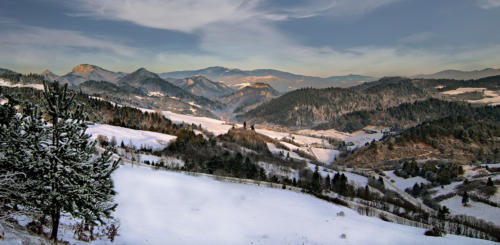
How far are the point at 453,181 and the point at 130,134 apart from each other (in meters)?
178

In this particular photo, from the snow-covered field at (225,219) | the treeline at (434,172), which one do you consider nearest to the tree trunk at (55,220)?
the snow-covered field at (225,219)

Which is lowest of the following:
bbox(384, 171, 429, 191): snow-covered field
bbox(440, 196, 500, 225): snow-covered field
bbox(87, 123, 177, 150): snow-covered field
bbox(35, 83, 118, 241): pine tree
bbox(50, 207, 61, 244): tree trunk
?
bbox(384, 171, 429, 191): snow-covered field

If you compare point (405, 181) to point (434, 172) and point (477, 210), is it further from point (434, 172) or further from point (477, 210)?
point (477, 210)

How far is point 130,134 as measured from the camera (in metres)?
151

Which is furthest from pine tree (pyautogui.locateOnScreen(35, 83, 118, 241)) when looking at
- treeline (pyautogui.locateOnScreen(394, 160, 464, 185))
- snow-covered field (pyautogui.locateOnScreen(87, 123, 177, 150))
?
treeline (pyautogui.locateOnScreen(394, 160, 464, 185))

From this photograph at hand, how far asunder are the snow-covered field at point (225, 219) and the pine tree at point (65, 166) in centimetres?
448

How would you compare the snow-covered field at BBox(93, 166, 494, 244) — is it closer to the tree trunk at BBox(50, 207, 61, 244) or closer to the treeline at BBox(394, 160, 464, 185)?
the tree trunk at BBox(50, 207, 61, 244)

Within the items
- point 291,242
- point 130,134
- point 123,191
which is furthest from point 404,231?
point 130,134

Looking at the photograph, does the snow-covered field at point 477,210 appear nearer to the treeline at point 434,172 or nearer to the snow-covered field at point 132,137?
the treeline at point 434,172

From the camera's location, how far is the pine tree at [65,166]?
542 inches

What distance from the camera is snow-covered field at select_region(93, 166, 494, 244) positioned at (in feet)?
76.8

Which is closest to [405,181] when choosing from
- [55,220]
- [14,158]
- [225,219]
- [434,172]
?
[434,172]

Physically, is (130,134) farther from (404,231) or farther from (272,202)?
(404,231)

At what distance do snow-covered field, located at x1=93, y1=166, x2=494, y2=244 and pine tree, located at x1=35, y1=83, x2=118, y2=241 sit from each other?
448cm
